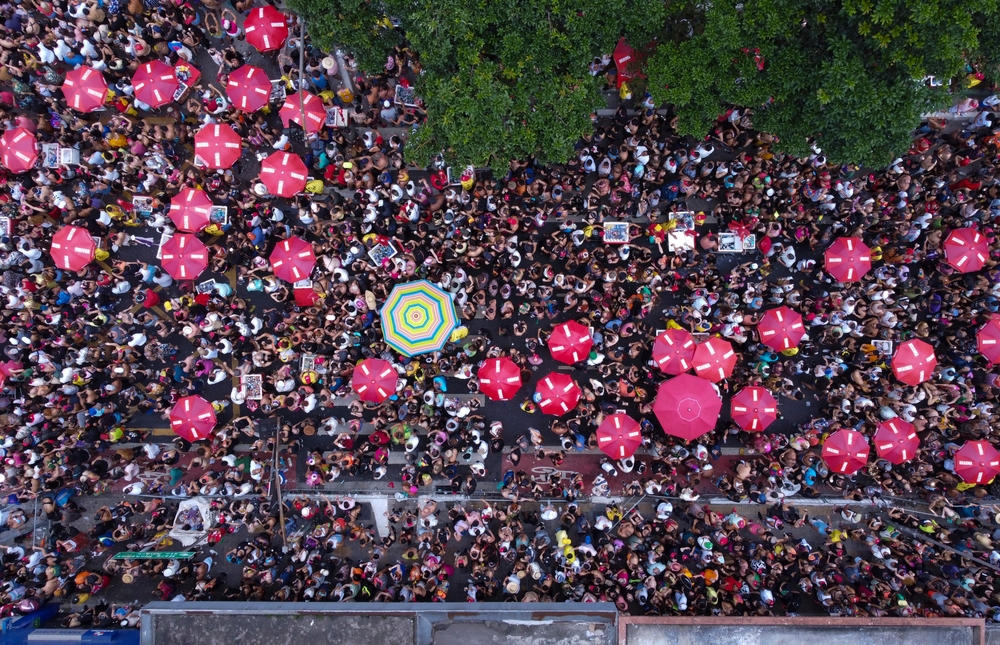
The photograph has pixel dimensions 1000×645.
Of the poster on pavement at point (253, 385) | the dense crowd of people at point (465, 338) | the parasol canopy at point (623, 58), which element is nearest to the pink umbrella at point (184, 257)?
the dense crowd of people at point (465, 338)

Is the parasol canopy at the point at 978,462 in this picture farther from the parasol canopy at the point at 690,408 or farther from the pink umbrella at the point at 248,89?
the pink umbrella at the point at 248,89

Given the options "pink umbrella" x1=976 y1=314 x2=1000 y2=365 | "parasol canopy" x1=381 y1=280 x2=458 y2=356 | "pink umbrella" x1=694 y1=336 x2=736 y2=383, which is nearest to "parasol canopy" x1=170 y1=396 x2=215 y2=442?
"parasol canopy" x1=381 y1=280 x2=458 y2=356

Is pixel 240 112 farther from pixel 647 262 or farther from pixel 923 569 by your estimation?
pixel 923 569

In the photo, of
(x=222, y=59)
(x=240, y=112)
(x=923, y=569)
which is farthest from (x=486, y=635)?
(x=222, y=59)

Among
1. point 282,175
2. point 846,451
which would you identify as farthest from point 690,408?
point 282,175

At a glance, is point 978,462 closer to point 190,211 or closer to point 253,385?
point 253,385

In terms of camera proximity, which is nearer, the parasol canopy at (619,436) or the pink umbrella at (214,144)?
the parasol canopy at (619,436)

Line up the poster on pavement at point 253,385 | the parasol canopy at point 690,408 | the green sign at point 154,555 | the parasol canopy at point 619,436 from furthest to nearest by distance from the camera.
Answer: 1. the poster on pavement at point 253,385
2. the green sign at point 154,555
3. the parasol canopy at point 619,436
4. the parasol canopy at point 690,408
